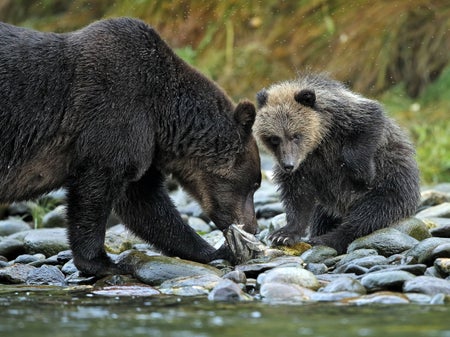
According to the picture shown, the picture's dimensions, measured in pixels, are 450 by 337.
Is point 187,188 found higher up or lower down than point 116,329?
higher up

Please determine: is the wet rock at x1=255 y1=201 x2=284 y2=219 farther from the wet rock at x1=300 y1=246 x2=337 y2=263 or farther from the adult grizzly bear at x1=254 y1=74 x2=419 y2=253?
the wet rock at x1=300 y1=246 x2=337 y2=263

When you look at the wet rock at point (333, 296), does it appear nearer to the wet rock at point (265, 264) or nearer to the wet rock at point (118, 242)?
the wet rock at point (265, 264)

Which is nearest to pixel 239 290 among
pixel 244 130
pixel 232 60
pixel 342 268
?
pixel 342 268

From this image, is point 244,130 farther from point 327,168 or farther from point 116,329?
point 116,329

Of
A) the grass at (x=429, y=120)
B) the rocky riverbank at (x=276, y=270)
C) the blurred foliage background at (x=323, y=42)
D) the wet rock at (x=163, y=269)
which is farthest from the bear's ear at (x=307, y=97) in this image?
the blurred foliage background at (x=323, y=42)

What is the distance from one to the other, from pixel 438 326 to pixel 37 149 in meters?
3.48

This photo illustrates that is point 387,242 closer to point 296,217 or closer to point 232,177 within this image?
point 296,217

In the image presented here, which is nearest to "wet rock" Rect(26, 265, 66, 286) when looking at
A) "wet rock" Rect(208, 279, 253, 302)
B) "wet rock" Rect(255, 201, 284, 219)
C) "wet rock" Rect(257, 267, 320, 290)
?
"wet rock" Rect(208, 279, 253, 302)

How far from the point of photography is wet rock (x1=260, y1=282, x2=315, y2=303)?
6.42 metres

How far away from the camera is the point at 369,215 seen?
8.60 metres

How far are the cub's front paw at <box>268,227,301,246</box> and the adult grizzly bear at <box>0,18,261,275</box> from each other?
1.79 feet

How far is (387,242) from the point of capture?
26.0ft

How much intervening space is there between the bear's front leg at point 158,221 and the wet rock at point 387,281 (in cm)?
194

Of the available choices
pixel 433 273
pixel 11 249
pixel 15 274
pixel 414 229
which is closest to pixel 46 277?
pixel 15 274
